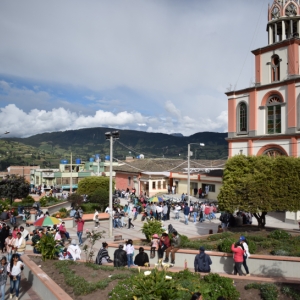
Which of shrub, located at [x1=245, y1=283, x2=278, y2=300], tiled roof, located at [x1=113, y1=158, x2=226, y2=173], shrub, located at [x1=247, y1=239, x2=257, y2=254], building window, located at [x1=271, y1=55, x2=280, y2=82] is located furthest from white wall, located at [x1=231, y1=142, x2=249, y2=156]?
shrub, located at [x1=245, y1=283, x2=278, y2=300]

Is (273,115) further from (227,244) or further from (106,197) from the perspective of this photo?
(227,244)

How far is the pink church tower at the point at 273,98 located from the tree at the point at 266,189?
11695 mm

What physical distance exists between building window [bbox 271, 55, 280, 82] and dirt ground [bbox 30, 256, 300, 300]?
27384 mm

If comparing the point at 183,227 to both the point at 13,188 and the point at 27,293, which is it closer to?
the point at 27,293

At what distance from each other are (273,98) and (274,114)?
5.27 feet

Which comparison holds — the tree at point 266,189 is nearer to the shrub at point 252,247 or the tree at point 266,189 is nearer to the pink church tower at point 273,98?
the shrub at point 252,247

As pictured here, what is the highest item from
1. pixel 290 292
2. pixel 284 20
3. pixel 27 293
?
pixel 284 20

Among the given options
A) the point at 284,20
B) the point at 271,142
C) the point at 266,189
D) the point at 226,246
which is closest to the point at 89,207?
the point at 266,189

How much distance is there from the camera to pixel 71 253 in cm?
1311

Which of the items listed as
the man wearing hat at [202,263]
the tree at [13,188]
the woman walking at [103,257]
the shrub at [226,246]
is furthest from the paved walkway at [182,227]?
the tree at [13,188]

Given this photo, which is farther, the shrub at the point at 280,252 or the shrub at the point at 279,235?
the shrub at the point at 279,235

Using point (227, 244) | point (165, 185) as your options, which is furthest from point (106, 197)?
point (227, 244)

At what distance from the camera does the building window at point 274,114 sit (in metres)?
31.4

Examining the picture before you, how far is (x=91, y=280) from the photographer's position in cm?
1009
